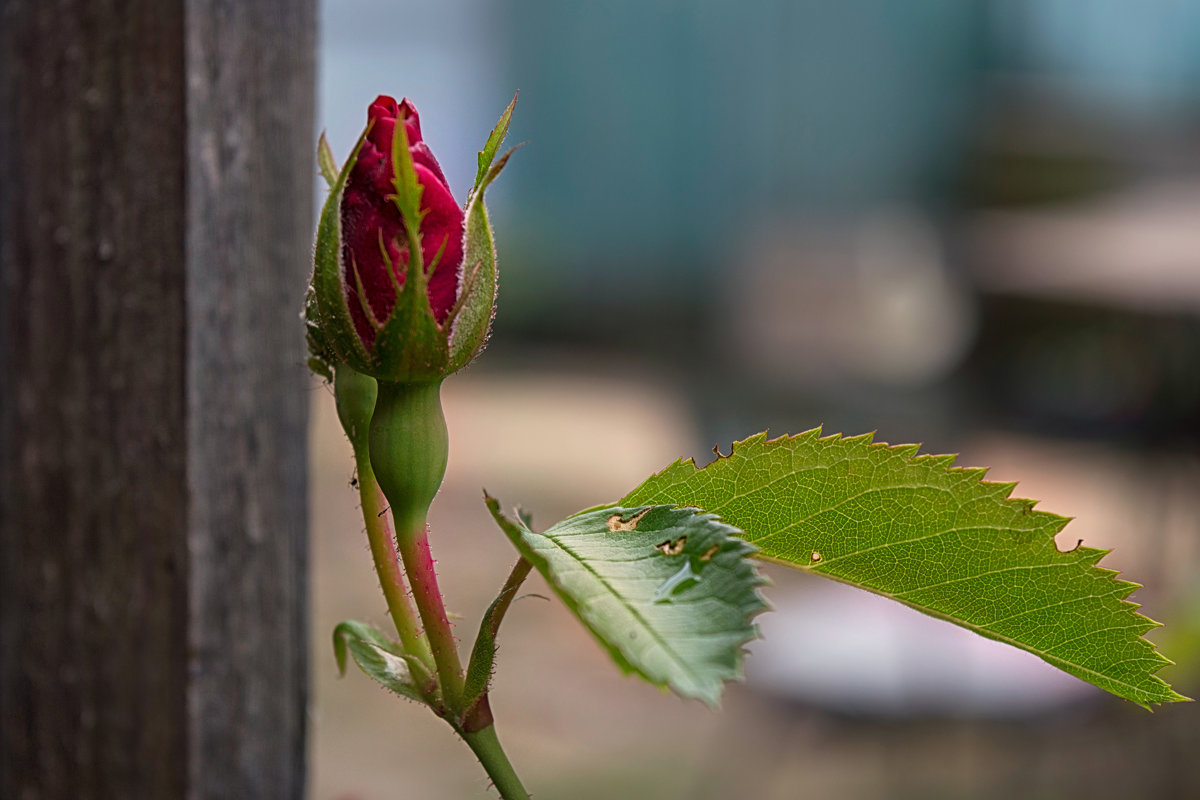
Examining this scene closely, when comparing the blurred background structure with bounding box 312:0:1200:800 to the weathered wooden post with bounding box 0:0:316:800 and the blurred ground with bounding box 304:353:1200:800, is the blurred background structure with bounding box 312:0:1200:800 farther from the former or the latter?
the weathered wooden post with bounding box 0:0:316:800

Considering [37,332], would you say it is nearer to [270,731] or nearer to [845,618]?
[270,731]

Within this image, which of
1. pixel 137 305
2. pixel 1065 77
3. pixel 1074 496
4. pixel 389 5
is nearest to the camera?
pixel 137 305

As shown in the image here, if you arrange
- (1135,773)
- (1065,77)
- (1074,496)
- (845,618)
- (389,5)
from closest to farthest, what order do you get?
(845,618) < (1135,773) < (1074,496) < (1065,77) < (389,5)

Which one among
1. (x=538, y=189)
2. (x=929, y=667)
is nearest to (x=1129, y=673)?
(x=929, y=667)

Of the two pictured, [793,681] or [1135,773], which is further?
[1135,773]

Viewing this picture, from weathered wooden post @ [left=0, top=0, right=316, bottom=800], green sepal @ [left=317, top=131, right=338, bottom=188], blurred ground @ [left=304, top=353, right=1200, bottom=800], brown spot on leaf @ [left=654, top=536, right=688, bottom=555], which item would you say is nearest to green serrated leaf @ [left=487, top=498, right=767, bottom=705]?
brown spot on leaf @ [left=654, top=536, right=688, bottom=555]

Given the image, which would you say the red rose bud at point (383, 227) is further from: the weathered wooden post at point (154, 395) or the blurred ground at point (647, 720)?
the blurred ground at point (647, 720)

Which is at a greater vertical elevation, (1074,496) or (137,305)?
(137,305)

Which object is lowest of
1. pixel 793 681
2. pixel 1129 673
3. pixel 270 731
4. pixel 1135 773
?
pixel 1135 773

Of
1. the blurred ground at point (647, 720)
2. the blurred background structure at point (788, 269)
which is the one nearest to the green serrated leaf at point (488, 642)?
the blurred ground at point (647, 720)
